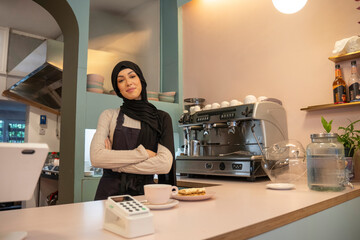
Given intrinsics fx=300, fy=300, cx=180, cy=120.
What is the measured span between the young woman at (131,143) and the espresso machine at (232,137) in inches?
23.0

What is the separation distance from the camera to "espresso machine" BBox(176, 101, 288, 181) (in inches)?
82.7

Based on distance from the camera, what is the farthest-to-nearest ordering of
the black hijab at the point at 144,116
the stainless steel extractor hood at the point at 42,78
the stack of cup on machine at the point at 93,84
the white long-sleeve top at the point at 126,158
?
the stainless steel extractor hood at the point at 42,78
the stack of cup on machine at the point at 93,84
the black hijab at the point at 144,116
the white long-sleeve top at the point at 126,158

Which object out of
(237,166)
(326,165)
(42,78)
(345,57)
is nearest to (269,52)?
(345,57)

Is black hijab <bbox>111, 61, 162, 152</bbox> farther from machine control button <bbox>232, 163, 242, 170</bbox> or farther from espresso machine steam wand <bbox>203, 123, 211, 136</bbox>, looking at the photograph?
espresso machine steam wand <bbox>203, 123, 211, 136</bbox>

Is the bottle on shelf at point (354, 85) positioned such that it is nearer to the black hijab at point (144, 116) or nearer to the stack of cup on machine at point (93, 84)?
the black hijab at point (144, 116)

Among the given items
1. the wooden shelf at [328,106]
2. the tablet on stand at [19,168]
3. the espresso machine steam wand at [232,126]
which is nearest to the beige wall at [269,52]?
the wooden shelf at [328,106]

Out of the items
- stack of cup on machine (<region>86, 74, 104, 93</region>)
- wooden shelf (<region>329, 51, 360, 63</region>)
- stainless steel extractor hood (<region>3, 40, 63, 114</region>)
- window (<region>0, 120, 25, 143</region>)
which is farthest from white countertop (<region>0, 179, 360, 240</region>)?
window (<region>0, 120, 25, 143</region>)

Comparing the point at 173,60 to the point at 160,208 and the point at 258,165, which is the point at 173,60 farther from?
the point at 160,208

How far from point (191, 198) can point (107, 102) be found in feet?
5.70

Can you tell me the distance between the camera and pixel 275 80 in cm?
255

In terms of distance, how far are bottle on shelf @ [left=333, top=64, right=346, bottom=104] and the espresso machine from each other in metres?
0.42

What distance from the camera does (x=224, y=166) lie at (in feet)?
7.07

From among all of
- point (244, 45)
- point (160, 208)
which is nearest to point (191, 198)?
point (160, 208)

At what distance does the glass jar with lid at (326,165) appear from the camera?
141 cm
